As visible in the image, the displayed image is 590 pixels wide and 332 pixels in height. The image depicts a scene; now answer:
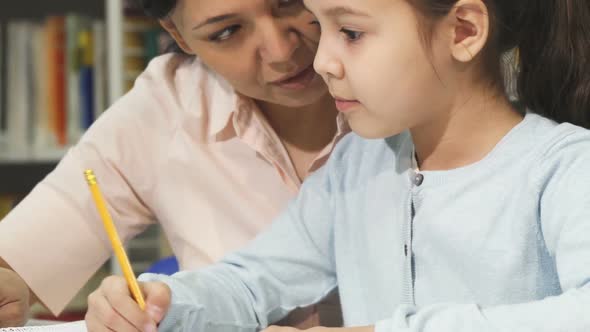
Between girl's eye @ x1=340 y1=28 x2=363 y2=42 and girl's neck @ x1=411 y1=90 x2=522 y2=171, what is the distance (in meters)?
0.13

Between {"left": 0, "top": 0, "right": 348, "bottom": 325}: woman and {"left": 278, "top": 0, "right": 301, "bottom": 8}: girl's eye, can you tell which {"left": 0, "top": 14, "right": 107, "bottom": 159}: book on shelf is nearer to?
{"left": 0, "top": 0, "right": 348, "bottom": 325}: woman

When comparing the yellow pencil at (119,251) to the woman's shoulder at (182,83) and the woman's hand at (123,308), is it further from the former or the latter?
the woman's shoulder at (182,83)

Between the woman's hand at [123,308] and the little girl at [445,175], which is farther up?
the little girl at [445,175]

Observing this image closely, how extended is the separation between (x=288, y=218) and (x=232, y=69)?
0.67ft

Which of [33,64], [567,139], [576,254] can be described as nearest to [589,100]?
[567,139]

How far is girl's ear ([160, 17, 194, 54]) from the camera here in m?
1.27

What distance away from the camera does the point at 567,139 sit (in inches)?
34.6

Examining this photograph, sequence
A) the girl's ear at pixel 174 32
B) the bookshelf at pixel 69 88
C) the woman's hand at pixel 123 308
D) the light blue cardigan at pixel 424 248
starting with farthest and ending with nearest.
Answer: the bookshelf at pixel 69 88 → the girl's ear at pixel 174 32 → the woman's hand at pixel 123 308 → the light blue cardigan at pixel 424 248

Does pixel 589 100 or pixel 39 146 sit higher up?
pixel 589 100

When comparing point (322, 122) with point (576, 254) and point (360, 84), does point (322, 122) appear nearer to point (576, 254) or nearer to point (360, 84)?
point (360, 84)

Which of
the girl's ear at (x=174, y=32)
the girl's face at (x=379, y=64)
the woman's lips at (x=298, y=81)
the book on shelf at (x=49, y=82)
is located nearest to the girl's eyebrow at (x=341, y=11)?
the girl's face at (x=379, y=64)

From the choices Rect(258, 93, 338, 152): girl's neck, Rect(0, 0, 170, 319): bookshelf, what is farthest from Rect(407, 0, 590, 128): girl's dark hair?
Rect(0, 0, 170, 319): bookshelf

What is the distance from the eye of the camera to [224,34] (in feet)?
3.87

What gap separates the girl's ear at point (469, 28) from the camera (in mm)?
917
